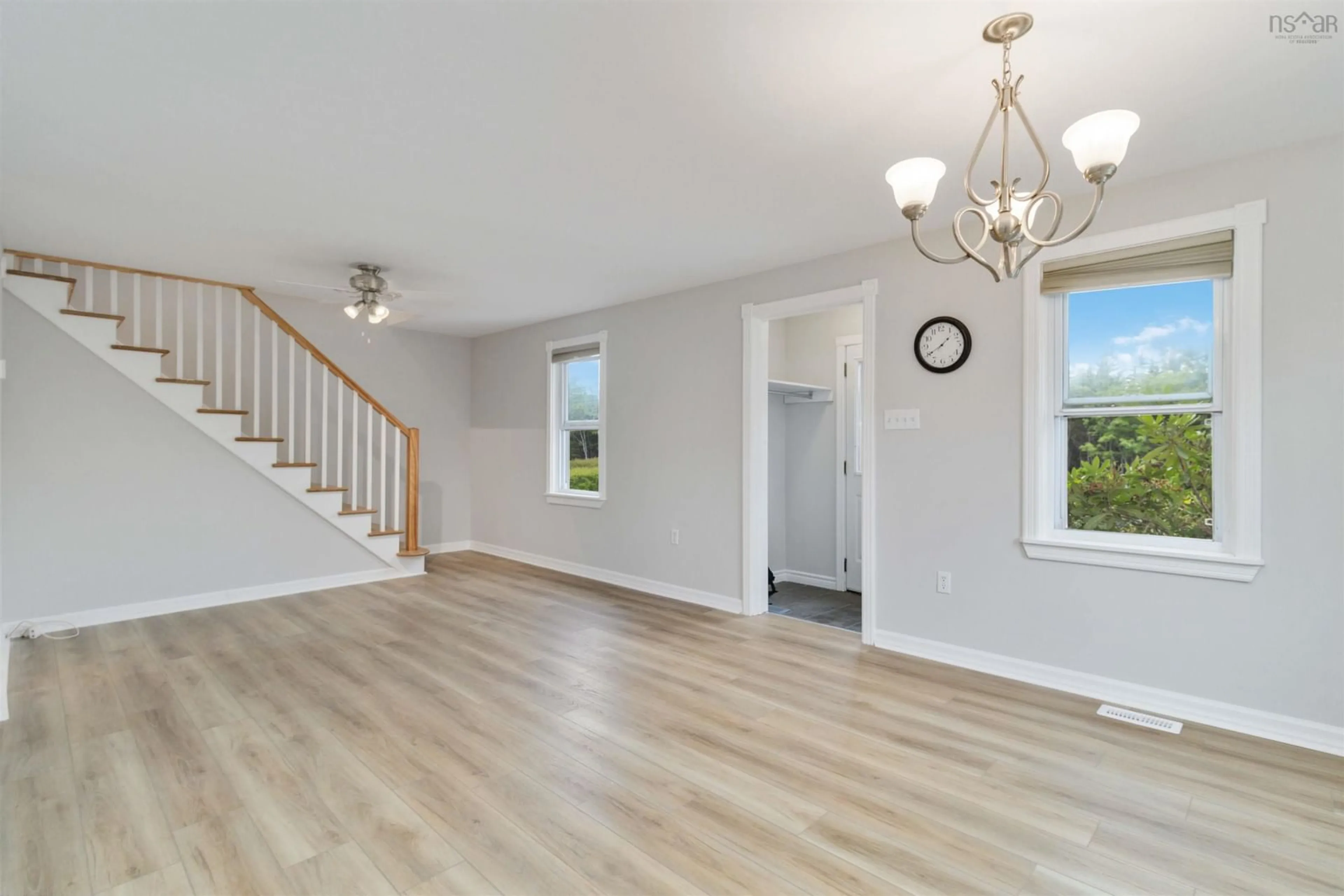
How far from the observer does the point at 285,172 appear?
2.87 meters

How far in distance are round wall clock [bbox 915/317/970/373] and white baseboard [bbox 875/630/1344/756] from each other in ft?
5.22

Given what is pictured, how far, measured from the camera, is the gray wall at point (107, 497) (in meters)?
4.07

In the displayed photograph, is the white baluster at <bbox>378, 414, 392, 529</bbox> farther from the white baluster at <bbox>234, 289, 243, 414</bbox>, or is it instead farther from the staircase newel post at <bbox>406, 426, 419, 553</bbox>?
the white baluster at <bbox>234, 289, 243, 414</bbox>

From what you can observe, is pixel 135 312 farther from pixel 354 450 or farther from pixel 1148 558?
pixel 1148 558

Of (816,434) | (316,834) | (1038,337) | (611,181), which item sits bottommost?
(316,834)

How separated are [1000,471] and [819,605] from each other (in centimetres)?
204

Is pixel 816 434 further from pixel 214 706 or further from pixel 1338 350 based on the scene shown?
pixel 214 706

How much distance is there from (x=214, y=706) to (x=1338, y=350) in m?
5.10

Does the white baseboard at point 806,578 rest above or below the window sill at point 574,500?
below

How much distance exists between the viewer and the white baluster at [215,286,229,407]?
16.2 ft

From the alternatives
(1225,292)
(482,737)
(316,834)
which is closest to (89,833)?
(316,834)

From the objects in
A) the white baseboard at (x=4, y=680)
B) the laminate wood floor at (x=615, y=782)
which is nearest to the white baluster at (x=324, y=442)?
the laminate wood floor at (x=615, y=782)
